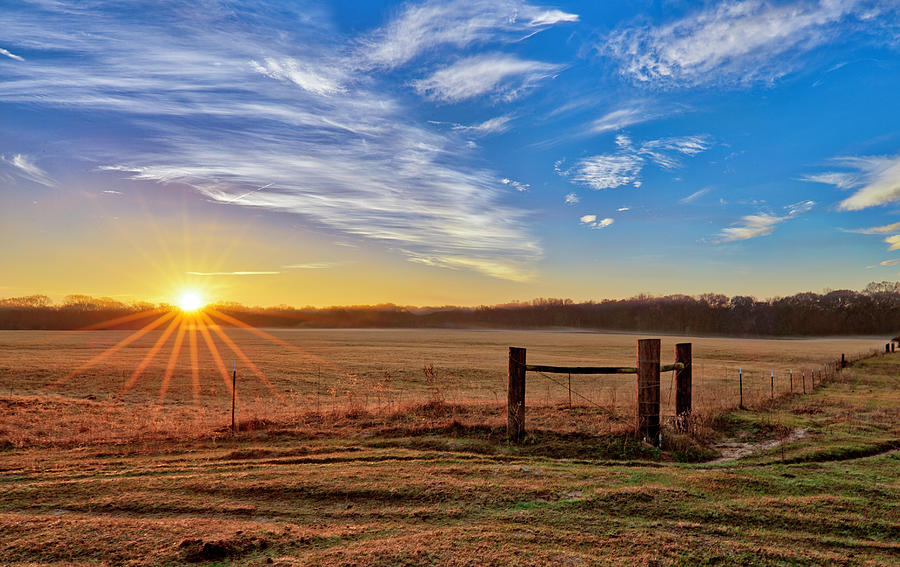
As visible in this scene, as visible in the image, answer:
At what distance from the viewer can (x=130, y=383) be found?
1095 inches

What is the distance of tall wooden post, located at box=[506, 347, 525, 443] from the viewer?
10.3 m

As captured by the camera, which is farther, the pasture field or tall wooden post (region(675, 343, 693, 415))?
tall wooden post (region(675, 343, 693, 415))

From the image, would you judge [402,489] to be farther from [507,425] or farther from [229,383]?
[229,383]

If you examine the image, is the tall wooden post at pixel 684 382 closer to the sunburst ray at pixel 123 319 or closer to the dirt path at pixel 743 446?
the dirt path at pixel 743 446

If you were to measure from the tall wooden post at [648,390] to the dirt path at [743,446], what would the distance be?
1.19 m

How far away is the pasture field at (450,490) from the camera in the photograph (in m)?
5.00

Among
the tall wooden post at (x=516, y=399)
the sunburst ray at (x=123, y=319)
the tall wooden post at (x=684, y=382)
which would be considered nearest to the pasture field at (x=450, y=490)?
the tall wooden post at (x=516, y=399)

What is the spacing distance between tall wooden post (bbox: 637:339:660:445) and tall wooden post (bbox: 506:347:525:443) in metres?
2.32

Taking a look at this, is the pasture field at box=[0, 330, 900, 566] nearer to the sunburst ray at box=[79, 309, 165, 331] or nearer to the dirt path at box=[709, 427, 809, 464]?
the dirt path at box=[709, 427, 809, 464]

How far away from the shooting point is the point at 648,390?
10.4m

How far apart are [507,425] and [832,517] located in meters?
5.77

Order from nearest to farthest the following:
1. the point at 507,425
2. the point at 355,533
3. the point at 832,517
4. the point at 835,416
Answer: the point at 355,533 < the point at 832,517 < the point at 507,425 < the point at 835,416

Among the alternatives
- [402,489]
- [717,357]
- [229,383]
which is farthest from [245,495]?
[717,357]

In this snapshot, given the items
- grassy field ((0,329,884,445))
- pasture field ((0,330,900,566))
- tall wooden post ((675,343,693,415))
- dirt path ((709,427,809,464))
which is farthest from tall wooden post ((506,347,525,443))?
tall wooden post ((675,343,693,415))
